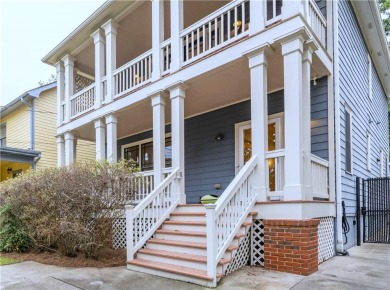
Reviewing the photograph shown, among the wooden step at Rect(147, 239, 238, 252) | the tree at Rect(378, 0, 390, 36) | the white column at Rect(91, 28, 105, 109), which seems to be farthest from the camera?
the tree at Rect(378, 0, 390, 36)

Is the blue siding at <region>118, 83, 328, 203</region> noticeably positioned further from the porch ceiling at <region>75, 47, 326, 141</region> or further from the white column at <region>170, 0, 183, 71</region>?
the white column at <region>170, 0, 183, 71</region>

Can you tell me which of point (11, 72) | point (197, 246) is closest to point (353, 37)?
point (197, 246)

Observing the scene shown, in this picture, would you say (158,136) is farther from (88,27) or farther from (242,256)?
(88,27)

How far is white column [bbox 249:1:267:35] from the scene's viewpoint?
18.4ft

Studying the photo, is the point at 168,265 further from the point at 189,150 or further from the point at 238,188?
the point at 189,150

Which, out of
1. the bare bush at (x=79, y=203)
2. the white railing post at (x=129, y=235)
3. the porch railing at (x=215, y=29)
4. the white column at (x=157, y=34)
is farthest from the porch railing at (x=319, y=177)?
the white column at (x=157, y=34)

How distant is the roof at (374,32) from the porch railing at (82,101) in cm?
828

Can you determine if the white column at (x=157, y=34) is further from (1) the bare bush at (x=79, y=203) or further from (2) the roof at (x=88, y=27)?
(1) the bare bush at (x=79, y=203)

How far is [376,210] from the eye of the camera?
8.81 m

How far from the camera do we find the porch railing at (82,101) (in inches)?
404

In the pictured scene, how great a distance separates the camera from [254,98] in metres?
5.44

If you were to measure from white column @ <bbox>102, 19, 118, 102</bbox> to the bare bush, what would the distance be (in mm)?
3371

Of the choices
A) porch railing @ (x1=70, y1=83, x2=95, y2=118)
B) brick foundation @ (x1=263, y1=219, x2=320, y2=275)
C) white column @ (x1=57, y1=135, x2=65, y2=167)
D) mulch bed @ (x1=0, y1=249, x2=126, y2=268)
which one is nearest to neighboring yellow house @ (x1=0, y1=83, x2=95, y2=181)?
white column @ (x1=57, y1=135, x2=65, y2=167)

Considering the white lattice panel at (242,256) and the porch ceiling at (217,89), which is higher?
the porch ceiling at (217,89)
